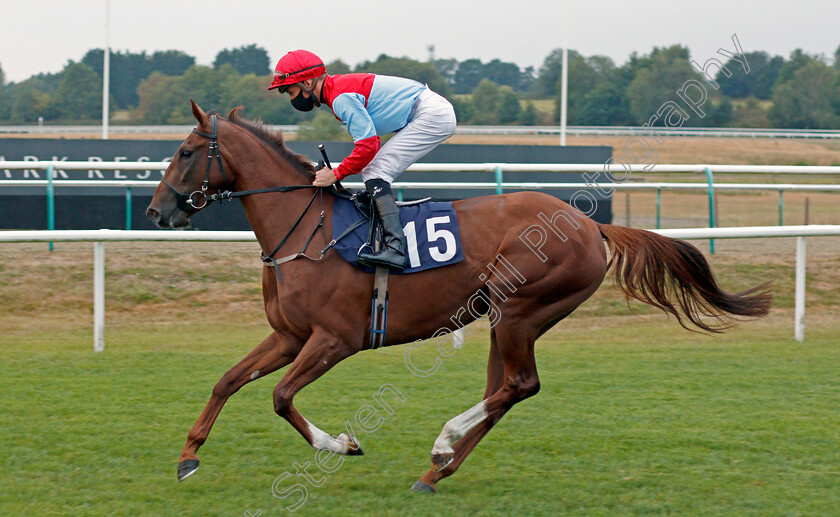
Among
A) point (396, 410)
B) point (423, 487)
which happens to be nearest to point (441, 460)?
point (423, 487)

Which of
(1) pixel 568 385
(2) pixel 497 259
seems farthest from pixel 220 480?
(1) pixel 568 385

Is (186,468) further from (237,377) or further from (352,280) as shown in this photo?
(352,280)

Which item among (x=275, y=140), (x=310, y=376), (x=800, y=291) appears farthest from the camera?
(x=800, y=291)

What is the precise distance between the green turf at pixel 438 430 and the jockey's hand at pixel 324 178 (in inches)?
46.2

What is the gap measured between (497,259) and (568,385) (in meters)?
1.51

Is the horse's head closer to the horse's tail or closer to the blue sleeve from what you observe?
the blue sleeve

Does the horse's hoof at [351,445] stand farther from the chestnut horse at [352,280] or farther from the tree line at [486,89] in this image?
the tree line at [486,89]

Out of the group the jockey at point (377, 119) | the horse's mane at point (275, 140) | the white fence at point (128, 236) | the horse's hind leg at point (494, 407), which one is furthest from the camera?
the white fence at point (128, 236)

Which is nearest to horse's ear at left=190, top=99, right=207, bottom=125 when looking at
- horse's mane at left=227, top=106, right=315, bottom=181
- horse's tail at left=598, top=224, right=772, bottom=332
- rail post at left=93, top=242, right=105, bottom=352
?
horse's mane at left=227, top=106, right=315, bottom=181

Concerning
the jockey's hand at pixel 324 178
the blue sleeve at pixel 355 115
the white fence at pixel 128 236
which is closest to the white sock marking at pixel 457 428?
the jockey's hand at pixel 324 178

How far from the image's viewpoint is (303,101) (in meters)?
3.75

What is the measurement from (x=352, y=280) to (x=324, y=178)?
0.46 m

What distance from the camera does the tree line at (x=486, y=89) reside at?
18578 millimetres

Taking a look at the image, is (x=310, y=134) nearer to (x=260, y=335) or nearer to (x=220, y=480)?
(x=260, y=335)
